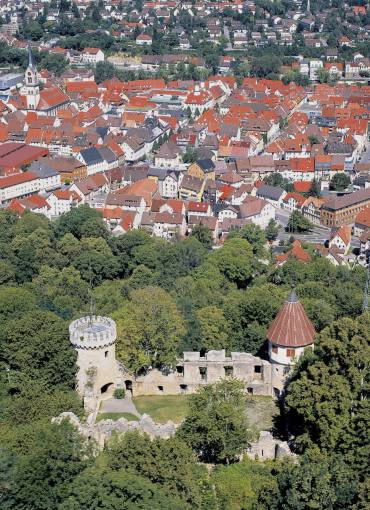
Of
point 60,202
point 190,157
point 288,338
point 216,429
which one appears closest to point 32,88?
point 190,157

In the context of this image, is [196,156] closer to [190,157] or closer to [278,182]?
[190,157]

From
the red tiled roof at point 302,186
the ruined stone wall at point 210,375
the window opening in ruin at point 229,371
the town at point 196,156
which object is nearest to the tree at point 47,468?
the ruined stone wall at point 210,375

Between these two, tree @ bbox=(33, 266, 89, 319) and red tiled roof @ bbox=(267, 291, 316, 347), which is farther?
tree @ bbox=(33, 266, 89, 319)

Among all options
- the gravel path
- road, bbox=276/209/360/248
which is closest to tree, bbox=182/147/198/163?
road, bbox=276/209/360/248

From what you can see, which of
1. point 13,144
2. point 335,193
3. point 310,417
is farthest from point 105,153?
point 310,417

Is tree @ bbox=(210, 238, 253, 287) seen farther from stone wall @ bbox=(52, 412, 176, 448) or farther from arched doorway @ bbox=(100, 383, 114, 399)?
stone wall @ bbox=(52, 412, 176, 448)
